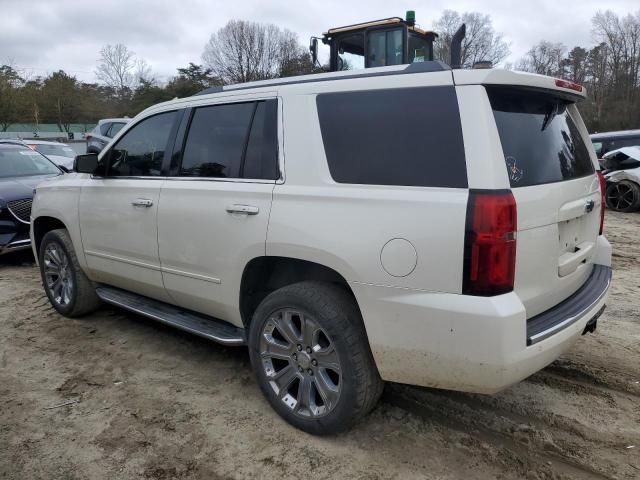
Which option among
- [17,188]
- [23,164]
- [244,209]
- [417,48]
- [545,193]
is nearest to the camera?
[545,193]

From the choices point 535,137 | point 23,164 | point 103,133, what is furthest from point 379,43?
point 103,133

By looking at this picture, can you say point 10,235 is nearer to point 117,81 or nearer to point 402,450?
point 402,450

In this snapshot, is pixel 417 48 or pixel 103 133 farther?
pixel 103 133

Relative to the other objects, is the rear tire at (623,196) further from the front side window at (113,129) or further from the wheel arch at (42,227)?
the front side window at (113,129)

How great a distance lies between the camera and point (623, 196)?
11281 mm

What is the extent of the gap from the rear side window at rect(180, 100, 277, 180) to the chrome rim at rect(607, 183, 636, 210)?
34.9 feet

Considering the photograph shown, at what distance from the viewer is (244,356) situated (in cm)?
400

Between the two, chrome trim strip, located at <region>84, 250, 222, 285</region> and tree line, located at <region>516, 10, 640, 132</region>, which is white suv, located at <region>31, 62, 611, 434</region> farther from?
tree line, located at <region>516, 10, 640, 132</region>

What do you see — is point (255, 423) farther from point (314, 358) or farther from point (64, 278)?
point (64, 278)

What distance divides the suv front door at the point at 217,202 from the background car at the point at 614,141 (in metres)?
12.1

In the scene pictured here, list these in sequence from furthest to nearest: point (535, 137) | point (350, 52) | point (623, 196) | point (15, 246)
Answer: point (623, 196), point (350, 52), point (15, 246), point (535, 137)

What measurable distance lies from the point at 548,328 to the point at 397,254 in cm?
82

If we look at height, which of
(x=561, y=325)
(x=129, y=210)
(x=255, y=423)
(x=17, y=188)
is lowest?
(x=255, y=423)

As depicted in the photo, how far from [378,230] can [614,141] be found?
12907 mm
